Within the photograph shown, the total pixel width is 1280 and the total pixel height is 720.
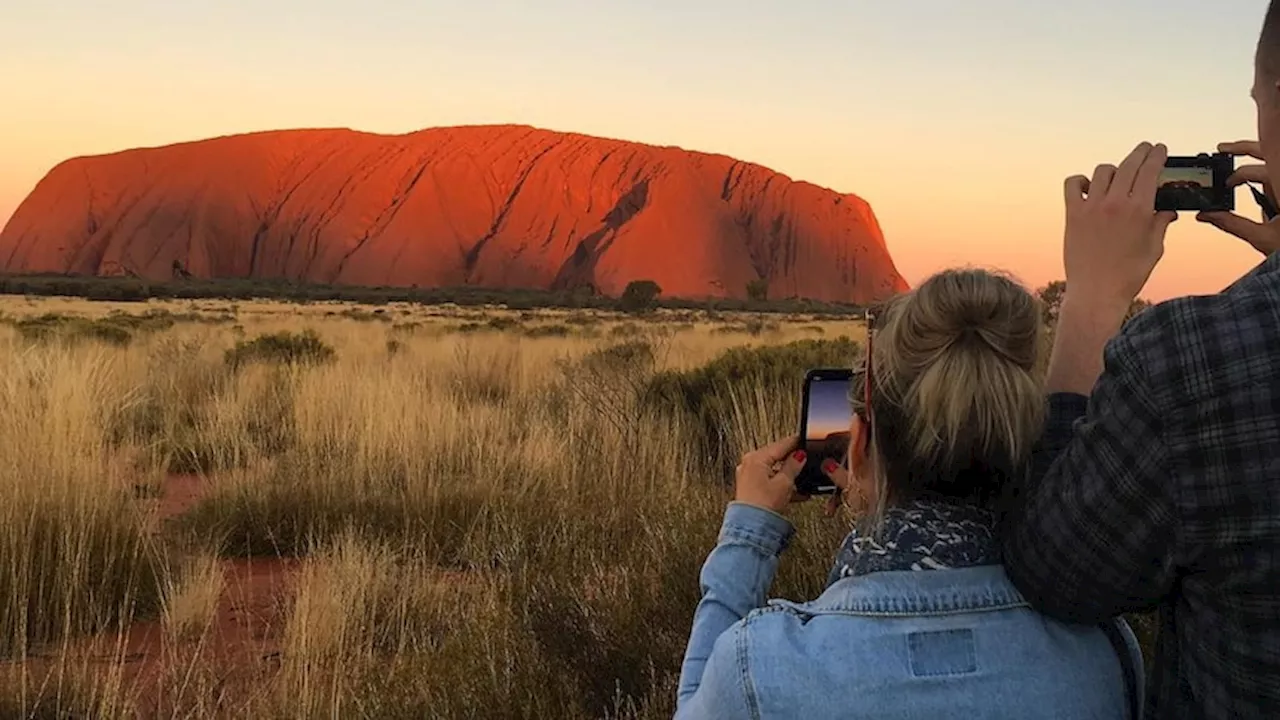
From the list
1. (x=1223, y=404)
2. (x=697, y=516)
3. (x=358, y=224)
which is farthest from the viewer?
(x=358, y=224)

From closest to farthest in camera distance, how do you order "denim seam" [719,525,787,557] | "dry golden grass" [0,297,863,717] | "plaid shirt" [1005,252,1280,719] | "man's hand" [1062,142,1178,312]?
"plaid shirt" [1005,252,1280,719] < "man's hand" [1062,142,1178,312] < "denim seam" [719,525,787,557] < "dry golden grass" [0,297,863,717]

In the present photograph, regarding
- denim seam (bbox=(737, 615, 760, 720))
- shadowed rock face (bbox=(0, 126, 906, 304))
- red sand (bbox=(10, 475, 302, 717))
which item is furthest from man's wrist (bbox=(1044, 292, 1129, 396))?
shadowed rock face (bbox=(0, 126, 906, 304))

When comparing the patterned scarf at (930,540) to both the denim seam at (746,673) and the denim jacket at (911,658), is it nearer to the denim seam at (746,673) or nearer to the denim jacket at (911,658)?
the denim jacket at (911,658)

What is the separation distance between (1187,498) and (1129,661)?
0.45 metres

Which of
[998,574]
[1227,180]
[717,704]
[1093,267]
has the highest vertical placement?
[1227,180]

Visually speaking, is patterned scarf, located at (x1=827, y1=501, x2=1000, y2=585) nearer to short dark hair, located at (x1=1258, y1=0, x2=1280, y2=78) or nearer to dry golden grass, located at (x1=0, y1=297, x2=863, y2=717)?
short dark hair, located at (x1=1258, y1=0, x2=1280, y2=78)

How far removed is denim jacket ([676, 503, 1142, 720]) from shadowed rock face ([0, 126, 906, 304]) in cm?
9323

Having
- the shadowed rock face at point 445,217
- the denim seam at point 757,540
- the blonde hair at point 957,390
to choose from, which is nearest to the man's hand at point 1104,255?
the blonde hair at point 957,390

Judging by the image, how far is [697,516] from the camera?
465cm

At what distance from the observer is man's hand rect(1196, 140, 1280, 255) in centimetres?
149

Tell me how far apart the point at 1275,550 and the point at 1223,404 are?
0.17 meters

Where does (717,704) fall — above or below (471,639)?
above

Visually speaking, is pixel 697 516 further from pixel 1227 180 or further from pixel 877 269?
pixel 877 269

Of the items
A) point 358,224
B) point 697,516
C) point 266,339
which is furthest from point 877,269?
point 697,516
